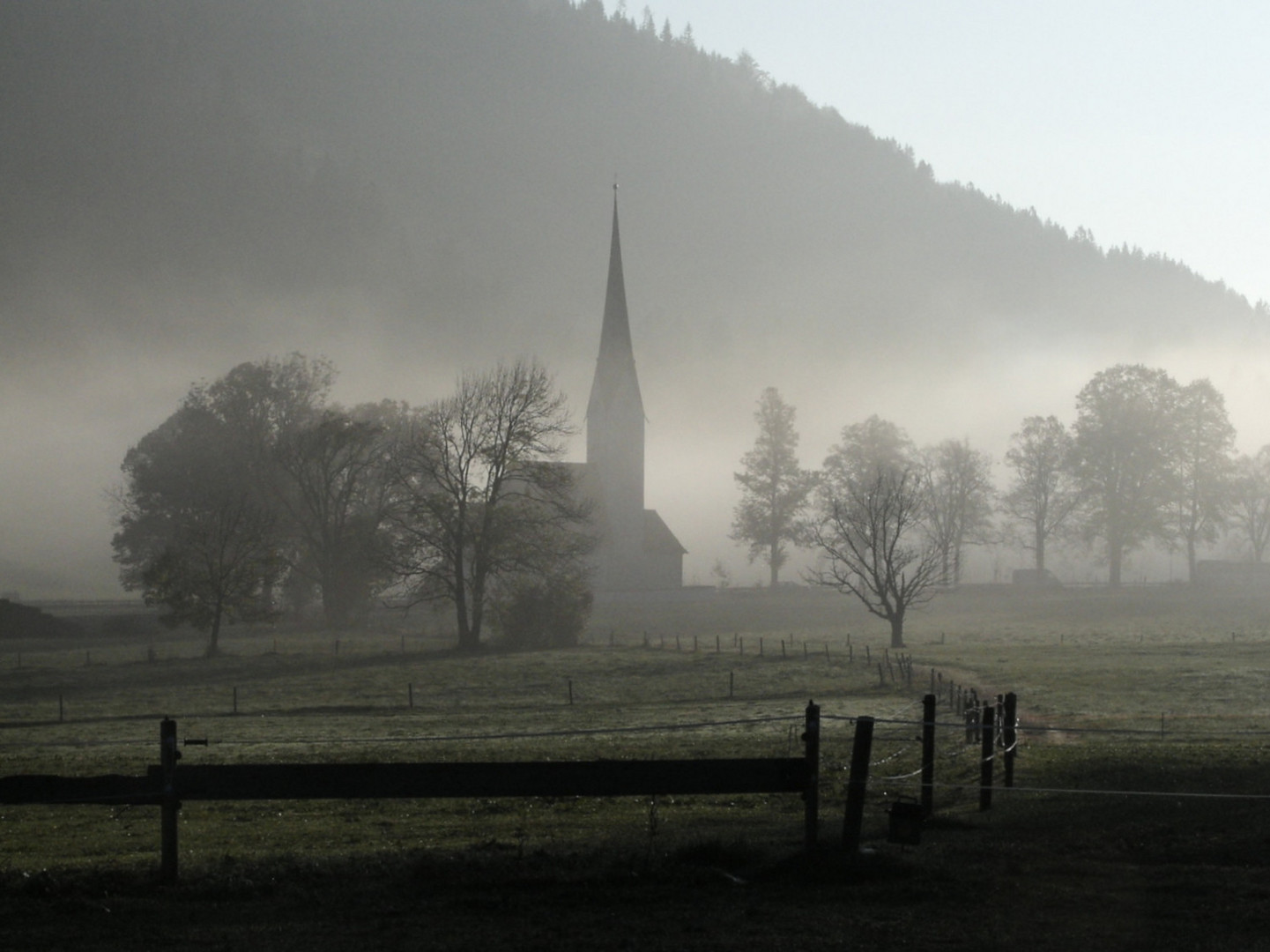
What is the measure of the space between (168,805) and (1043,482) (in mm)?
92461

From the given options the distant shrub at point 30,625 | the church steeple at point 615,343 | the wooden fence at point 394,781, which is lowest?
the distant shrub at point 30,625

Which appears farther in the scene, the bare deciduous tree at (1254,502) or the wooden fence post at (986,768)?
the bare deciduous tree at (1254,502)

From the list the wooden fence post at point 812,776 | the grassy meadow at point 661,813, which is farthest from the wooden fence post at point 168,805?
the wooden fence post at point 812,776

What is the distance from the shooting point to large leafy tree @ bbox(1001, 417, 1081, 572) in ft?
315

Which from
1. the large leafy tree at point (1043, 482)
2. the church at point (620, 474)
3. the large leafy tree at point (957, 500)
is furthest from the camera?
the church at point (620, 474)

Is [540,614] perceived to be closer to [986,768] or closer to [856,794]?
[986,768]

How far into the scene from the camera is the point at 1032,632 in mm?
66750

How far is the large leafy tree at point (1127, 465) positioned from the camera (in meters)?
89.7

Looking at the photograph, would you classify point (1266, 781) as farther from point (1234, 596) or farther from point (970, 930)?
point (1234, 596)

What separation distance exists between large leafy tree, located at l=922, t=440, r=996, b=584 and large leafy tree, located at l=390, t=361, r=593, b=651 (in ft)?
139

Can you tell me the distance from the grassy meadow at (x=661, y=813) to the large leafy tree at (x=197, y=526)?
8.83m

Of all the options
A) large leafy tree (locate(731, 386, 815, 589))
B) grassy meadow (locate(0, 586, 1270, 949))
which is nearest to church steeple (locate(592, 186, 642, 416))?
large leafy tree (locate(731, 386, 815, 589))

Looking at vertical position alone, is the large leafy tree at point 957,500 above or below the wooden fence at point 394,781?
above

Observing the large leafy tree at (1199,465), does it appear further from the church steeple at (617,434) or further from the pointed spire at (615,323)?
the pointed spire at (615,323)
